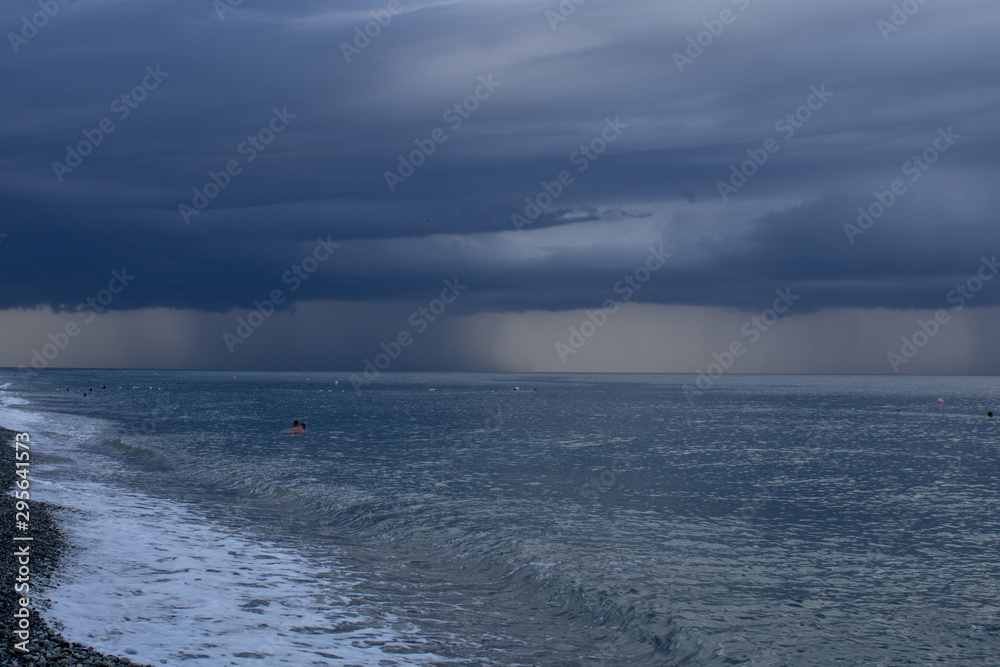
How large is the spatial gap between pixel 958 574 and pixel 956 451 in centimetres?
4321

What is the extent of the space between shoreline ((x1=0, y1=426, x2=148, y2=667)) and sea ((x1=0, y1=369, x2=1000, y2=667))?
394mm

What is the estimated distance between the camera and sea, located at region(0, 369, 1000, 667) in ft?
46.2

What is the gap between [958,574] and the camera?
19906 mm

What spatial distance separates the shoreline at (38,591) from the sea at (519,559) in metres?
0.39

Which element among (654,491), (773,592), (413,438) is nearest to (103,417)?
(413,438)

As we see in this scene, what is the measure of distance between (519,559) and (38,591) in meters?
11.5

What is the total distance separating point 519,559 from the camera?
20953 mm

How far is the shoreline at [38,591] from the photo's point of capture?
11141 millimetres
